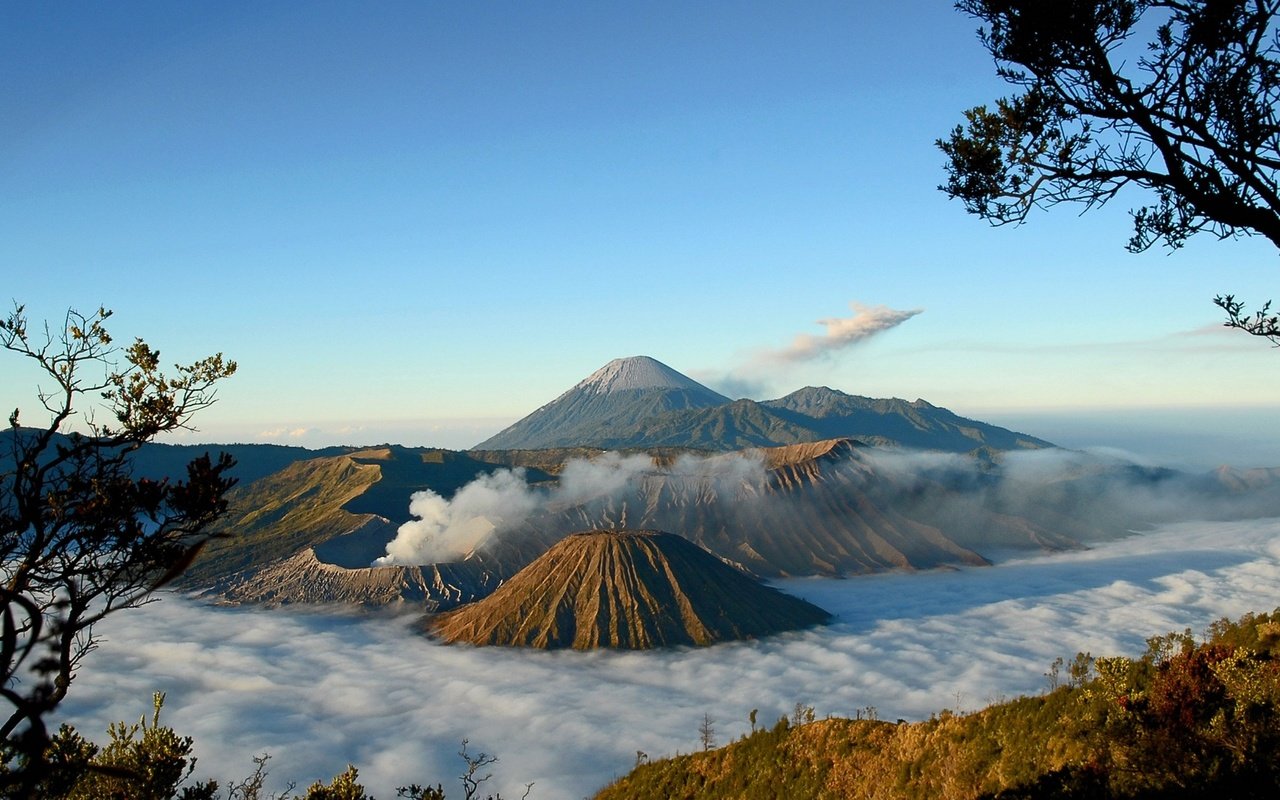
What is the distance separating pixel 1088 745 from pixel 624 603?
85791mm

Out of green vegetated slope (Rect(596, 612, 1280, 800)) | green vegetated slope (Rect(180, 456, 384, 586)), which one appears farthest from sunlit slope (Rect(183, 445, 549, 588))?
green vegetated slope (Rect(596, 612, 1280, 800))

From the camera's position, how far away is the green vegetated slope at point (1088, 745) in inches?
590

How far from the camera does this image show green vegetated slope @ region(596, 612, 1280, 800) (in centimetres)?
1498

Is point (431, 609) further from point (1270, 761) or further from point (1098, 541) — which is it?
point (1098, 541)

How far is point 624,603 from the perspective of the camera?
101 m

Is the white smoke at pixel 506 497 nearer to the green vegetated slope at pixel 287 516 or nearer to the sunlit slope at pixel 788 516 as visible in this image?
the sunlit slope at pixel 788 516

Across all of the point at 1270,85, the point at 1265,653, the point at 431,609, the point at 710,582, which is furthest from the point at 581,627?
the point at 1270,85

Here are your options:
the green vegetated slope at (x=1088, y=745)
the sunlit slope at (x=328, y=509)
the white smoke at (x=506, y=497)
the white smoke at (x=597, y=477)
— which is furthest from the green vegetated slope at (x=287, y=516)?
the green vegetated slope at (x=1088, y=745)

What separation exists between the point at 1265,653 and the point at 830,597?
111 meters

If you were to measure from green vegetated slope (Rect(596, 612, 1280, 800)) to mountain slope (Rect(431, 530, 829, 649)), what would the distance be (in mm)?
68588

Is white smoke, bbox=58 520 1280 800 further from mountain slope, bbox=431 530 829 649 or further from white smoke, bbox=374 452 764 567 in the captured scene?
white smoke, bbox=374 452 764 567

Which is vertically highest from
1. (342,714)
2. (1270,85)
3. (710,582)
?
(1270,85)

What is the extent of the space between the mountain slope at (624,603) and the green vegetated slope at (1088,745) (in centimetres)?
6859

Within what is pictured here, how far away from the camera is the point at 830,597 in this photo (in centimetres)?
12562
